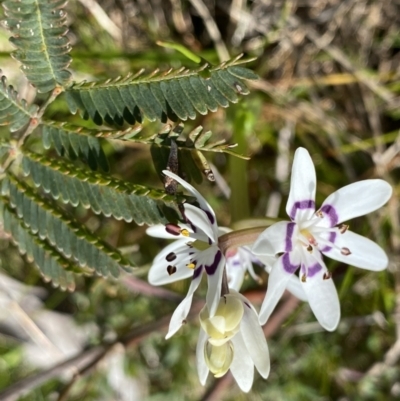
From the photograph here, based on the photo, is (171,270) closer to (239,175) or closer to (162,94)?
(162,94)

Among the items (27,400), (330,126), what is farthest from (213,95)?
(27,400)

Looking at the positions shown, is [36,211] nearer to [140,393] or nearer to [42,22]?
[42,22]

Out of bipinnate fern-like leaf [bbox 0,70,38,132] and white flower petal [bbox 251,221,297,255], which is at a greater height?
bipinnate fern-like leaf [bbox 0,70,38,132]

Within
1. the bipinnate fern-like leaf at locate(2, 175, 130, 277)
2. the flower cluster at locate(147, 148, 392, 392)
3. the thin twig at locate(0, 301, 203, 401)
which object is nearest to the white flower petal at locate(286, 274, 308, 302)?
the flower cluster at locate(147, 148, 392, 392)

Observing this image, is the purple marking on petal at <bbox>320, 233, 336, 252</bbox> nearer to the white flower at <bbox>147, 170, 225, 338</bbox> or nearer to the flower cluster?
the flower cluster

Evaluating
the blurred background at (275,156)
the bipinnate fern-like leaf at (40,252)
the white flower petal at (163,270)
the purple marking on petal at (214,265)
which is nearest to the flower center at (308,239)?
the purple marking on petal at (214,265)

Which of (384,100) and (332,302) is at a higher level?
(332,302)
